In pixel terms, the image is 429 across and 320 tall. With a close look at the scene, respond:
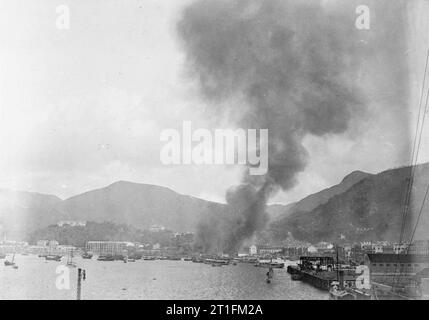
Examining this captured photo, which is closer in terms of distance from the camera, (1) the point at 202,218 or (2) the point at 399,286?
(2) the point at 399,286

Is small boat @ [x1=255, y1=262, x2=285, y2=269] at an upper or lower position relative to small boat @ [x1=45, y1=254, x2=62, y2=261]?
lower

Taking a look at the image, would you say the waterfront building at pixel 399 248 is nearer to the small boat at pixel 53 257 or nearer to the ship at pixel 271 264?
the ship at pixel 271 264

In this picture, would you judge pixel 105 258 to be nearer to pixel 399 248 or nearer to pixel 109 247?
pixel 109 247

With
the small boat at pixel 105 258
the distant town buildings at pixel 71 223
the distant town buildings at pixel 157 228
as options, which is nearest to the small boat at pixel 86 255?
the small boat at pixel 105 258

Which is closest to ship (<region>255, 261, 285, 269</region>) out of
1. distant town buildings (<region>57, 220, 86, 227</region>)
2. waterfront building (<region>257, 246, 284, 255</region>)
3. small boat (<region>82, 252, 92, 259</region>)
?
waterfront building (<region>257, 246, 284, 255</region>)

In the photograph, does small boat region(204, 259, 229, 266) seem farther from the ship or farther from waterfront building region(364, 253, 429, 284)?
waterfront building region(364, 253, 429, 284)

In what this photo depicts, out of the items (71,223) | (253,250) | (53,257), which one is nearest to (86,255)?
(53,257)
